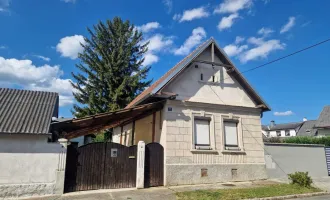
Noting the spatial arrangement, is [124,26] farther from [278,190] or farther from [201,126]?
[278,190]

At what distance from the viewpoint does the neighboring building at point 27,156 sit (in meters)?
8.29

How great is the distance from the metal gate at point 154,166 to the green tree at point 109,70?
596 inches

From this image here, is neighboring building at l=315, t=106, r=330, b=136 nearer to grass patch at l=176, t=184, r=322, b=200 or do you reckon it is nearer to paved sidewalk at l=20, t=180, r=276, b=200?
grass patch at l=176, t=184, r=322, b=200

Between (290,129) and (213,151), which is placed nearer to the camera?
(213,151)

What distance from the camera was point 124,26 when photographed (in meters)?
30.6

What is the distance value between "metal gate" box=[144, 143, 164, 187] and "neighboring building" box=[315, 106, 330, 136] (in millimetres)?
30142

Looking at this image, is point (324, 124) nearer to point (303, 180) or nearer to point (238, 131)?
point (238, 131)

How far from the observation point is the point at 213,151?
12.0 metres

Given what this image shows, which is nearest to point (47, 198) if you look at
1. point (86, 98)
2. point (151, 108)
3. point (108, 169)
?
point (108, 169)

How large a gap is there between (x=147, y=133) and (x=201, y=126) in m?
3.54

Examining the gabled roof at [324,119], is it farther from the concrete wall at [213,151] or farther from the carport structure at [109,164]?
the carport structure at [109,164]

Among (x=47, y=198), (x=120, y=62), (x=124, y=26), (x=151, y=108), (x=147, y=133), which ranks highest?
(x=124, y=26)

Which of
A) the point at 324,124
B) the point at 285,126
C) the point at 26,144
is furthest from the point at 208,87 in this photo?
the point at 285,126

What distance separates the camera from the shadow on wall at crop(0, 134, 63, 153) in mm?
8376
